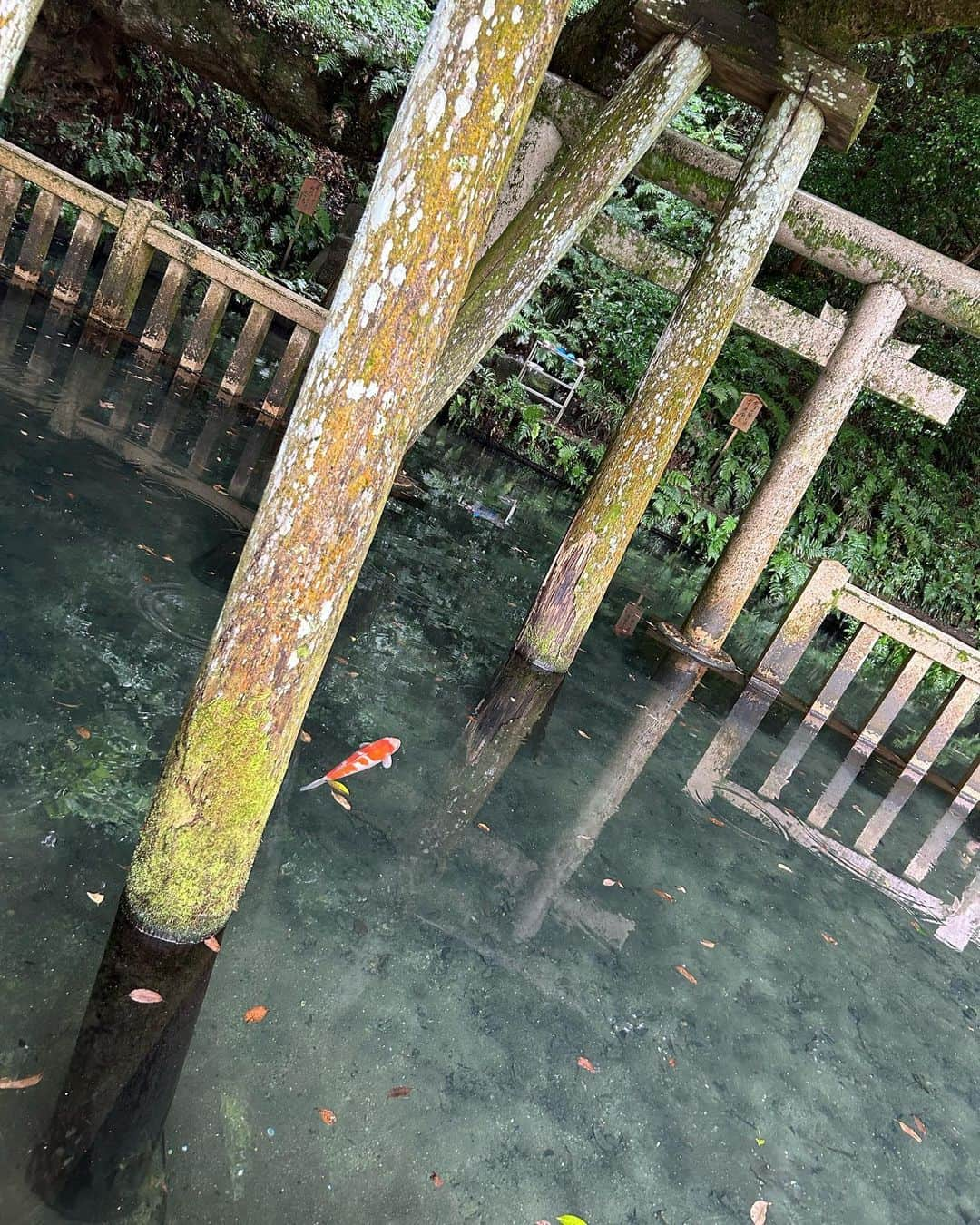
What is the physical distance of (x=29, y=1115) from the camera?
212 centimetres

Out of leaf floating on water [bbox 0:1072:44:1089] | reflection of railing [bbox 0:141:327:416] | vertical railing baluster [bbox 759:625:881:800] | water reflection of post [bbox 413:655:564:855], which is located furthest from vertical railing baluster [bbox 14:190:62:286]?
leaf floating on water [bbox 0:1072:44:1089]

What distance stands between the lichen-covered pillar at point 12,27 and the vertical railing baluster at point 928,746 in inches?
261

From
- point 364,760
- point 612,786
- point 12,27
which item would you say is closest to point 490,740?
point 612,786

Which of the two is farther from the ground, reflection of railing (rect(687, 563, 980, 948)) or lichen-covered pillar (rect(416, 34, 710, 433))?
lichen-covered pillar (rect(416, 34, 710, 433))

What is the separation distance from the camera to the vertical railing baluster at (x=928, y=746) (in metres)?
7.04

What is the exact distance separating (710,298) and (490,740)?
3.23m

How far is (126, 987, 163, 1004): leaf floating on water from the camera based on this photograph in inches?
99.5

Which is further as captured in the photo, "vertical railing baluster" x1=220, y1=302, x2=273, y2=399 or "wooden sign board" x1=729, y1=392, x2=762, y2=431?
"wooden sign board" x1=729, y1=392, x2=762, y2=431

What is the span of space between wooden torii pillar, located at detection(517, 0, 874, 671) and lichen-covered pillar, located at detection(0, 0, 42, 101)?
151 inches

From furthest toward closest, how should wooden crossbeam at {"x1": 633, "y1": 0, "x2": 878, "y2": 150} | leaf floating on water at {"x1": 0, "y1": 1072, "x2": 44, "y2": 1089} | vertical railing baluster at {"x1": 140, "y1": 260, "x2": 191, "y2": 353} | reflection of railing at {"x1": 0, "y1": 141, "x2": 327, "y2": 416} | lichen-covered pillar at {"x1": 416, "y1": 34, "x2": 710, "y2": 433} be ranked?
vertical railing baluster at {"x1": 140, "y1": 260, "x2": 191, "y2": 353}
reflection of railing at {"x1": 0, "y1": 141, "x2": 327, "y2": 416}
wooden crossbeam at {"x1": 633, "y1": 0, "x2": 878, "y2": 150}
lichen-covered pillar at {"x1": 416, "y1": 34, "x2": 710, "y2": 433}
leaf floating on water at {"x1": 0, "y1": 1072, "x2": 44, "y2": 1089}

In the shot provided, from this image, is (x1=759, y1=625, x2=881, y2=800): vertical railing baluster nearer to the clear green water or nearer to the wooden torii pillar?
the clear green water

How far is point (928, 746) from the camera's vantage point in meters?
8.05

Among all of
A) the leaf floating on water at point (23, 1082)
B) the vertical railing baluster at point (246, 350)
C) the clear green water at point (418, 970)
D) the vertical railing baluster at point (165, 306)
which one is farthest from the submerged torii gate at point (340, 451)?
the vertical railing baluster at point (165, 306)

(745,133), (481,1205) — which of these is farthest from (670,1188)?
(745,133)
